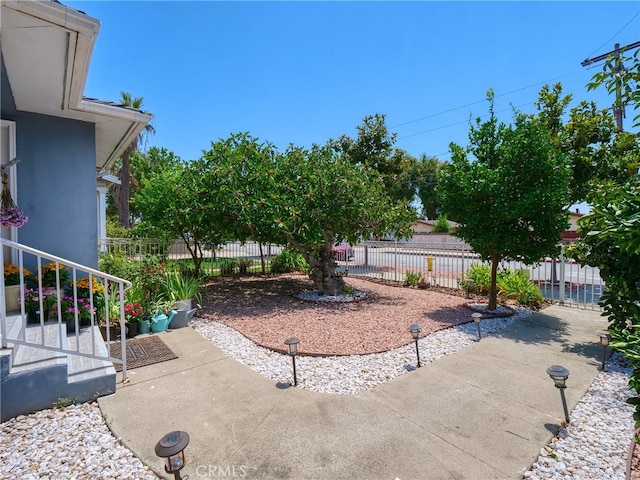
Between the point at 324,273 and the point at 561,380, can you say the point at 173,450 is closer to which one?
the point at 561,380

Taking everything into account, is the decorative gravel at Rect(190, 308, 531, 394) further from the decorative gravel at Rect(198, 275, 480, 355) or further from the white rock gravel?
the decorative gravel at Rect(198, 275, 480, 355)

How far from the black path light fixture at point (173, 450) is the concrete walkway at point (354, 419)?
0.42 metres

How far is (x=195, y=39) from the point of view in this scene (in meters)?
7.94

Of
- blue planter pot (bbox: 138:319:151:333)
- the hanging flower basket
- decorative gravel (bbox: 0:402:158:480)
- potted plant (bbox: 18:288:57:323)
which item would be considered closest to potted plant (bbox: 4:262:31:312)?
potted plant (bbox: 18:288:57:323)

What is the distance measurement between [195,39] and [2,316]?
7.79 meters

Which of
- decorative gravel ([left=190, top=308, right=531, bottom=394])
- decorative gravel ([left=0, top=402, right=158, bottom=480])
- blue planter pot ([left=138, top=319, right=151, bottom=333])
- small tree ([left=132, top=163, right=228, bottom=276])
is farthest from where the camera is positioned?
small tree ([left=132, top=163, right=228, bottom=276])

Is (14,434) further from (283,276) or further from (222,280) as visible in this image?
(283,276)

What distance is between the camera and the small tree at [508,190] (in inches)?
235

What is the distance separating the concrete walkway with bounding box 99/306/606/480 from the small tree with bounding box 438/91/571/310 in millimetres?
2639

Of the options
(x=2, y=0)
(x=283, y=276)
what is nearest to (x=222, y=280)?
(x=283, y=276)

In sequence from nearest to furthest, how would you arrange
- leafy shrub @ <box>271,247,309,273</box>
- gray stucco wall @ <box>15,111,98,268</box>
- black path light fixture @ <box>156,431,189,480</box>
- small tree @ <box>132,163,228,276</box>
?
1. black path light fixture @ <box>156,431,189,480</box>
2. gray stucco wall @ <box>15,111,98,268</box>
3. small tree @ <box>132,163,228,276</box>
4. leafy shrub @ <box>271,247,309,273</box>

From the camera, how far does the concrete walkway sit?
2.38m

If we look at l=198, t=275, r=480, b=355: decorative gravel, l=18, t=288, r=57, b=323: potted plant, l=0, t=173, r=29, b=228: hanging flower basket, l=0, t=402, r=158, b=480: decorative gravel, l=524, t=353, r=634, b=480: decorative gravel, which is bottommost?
l=524, t=353, r=634, b=480: decorative gravel

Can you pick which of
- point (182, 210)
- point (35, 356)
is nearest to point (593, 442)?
point (35, 356)
